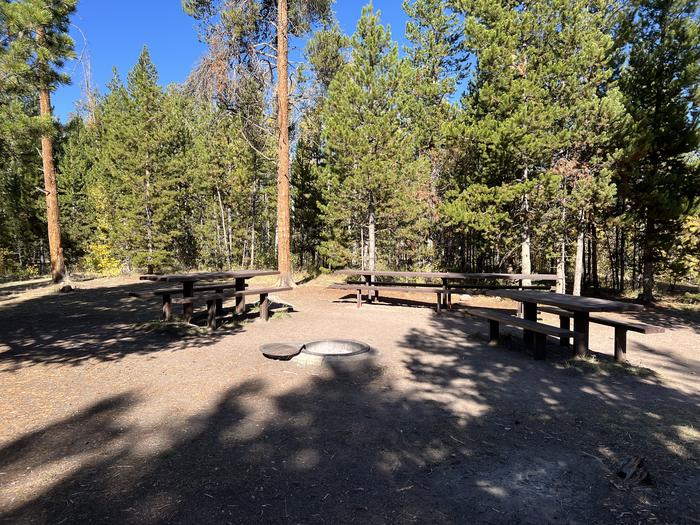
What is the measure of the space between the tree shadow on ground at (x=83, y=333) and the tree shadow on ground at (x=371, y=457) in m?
2.16

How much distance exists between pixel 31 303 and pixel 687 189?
17.9 m

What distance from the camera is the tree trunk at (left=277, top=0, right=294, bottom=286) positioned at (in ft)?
41.3

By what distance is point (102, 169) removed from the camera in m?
23.8

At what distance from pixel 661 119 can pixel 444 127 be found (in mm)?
6089

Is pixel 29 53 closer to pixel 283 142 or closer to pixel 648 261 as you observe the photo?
pixel 283 142

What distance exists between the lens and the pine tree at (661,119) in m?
10.7

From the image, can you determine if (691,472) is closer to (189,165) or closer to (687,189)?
(687,189)

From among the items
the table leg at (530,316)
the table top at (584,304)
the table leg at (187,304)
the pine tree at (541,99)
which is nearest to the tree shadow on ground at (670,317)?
the pine tree at (541,99)

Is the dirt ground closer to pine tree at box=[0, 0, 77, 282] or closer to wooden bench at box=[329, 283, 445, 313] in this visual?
wooden bench at box=[329, 283, 445, 313]

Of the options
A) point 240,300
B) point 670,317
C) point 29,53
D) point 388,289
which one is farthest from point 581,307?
point 29,53

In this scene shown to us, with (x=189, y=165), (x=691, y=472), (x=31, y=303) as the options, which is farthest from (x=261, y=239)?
(x=691, y=472)

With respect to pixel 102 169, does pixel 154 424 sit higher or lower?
lower

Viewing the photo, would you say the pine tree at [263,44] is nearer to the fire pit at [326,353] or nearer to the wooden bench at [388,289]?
the wooden bench at [388,289]

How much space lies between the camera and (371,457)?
2.87 metres
